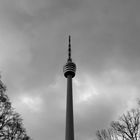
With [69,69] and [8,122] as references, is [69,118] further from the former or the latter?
[8,122]

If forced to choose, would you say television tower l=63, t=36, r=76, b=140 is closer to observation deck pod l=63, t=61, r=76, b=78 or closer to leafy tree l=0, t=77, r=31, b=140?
observation deck pod l=63, t=61, r=76, b=78

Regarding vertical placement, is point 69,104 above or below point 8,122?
above

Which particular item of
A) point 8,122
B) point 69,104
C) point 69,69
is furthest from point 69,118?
point 8,122

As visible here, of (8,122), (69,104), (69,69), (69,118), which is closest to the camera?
(8,122)

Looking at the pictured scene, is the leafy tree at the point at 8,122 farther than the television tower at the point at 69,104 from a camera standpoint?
No


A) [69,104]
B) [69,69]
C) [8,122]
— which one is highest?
[69,69]

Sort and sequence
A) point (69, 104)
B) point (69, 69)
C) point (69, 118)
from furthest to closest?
point (69, 69) → point (69, 104) → point (69, 118)

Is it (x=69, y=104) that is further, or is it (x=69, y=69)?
(x=69, y=69)

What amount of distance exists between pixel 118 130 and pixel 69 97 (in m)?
24.6

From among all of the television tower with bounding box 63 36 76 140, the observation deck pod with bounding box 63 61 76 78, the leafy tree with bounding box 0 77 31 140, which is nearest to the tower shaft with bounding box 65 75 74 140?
the television tower with bounding box 63 36 76 140

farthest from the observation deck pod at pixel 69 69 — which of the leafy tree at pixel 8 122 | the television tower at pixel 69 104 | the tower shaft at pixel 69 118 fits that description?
the leafy tree at pixel 8 122

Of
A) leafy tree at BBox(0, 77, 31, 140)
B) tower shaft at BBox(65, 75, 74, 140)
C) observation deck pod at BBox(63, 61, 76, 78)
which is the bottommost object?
leafy tree at BBox(0, 77, 31, 140)

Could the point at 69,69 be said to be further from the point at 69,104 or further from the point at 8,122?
the point at 8,122

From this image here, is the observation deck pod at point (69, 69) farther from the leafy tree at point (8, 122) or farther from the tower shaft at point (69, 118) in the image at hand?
the leafy tree at point (8, 122)
